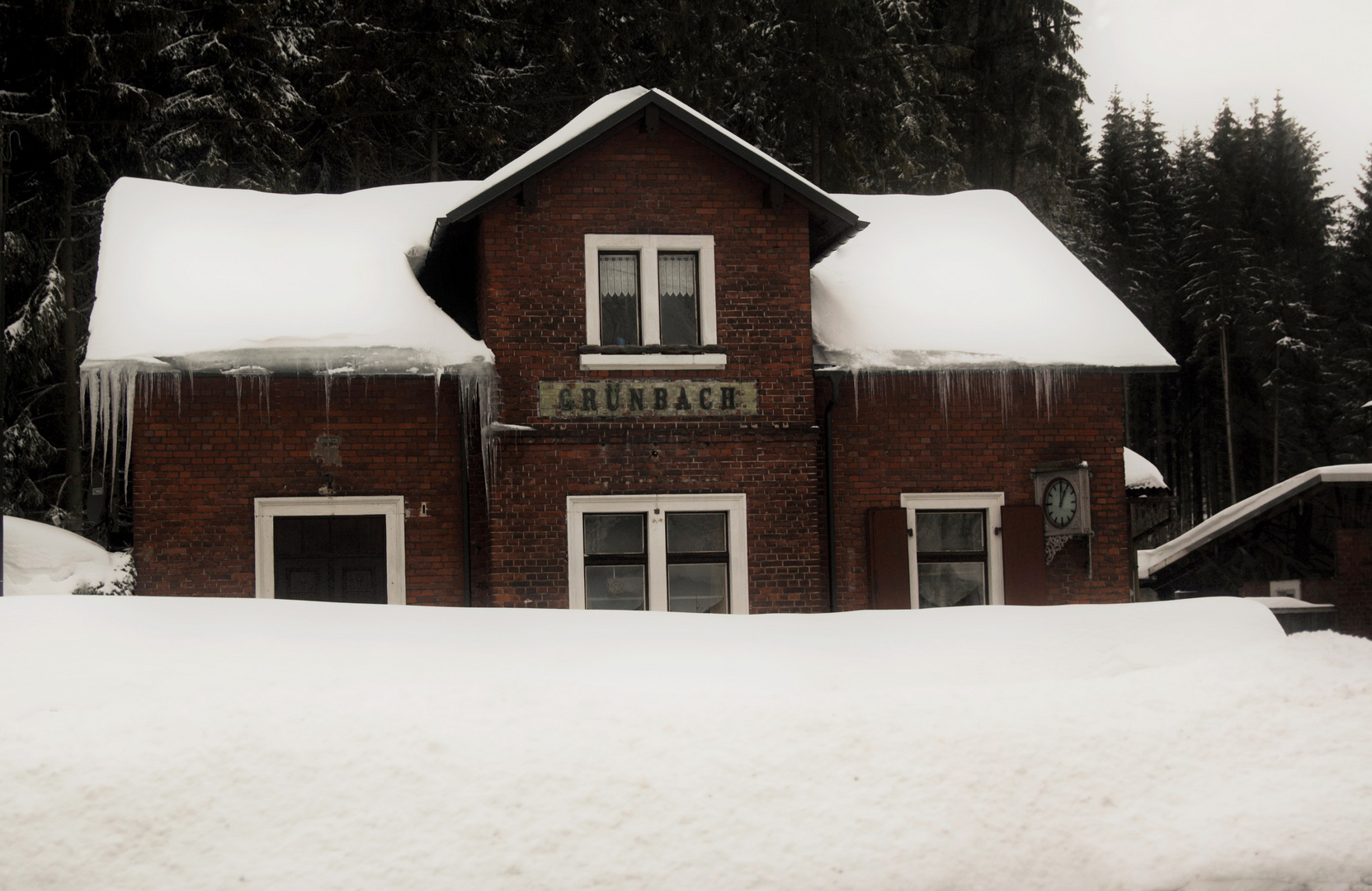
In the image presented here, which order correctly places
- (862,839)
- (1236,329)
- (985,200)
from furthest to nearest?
(1236,329)
(985,200)
(862,839)

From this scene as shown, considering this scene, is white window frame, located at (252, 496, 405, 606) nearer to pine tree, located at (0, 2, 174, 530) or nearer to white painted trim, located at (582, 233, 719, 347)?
white painted trim, located at (582, 233, 719, 347)

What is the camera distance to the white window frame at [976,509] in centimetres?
1377

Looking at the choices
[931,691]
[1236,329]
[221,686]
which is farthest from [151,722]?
[1236,329]

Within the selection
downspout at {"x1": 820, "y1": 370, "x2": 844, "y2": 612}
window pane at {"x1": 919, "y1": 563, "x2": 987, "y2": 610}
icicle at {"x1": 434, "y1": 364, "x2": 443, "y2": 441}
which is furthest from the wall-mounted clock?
icicle at {"x1": 434, "y1": 364, "x2": 443, "y2": 441}

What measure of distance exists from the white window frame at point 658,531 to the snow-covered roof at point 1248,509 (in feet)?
38.4

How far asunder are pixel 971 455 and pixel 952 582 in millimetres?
1370

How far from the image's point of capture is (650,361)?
42.9 feet

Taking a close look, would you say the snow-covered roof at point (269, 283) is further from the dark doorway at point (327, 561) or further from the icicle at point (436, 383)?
the dark doorway at point (327, 561)

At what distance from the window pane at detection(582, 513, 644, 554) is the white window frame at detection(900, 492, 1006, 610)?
2877 mm

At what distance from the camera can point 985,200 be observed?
674 inches

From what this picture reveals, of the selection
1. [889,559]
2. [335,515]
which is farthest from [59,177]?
[889,559]

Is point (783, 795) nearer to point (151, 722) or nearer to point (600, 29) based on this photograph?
point (151, 722)

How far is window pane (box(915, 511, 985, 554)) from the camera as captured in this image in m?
14.0

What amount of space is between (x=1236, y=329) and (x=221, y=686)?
4085 cm
